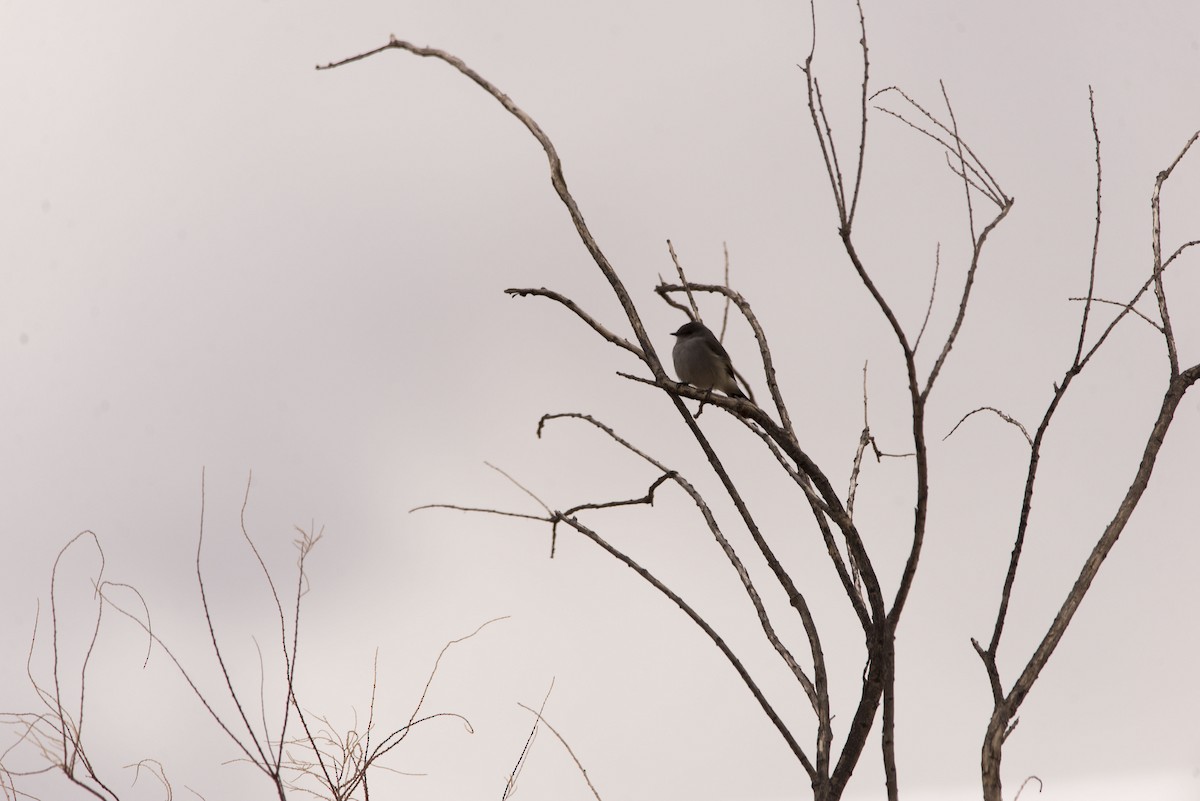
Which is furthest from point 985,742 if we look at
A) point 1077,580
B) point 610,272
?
point 610,272

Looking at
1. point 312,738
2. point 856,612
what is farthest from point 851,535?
point 312,738

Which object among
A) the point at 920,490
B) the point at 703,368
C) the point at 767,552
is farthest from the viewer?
the point at 703,368

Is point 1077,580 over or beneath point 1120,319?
beneath

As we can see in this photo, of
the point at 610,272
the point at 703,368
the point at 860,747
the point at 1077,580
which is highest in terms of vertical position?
the point at 703,368

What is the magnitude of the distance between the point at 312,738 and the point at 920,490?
2980 millimetres

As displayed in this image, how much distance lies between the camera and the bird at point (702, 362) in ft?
27.9

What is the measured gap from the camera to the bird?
8508mm

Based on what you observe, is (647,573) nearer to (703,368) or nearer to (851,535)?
(851,535)

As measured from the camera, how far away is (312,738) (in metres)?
4.94

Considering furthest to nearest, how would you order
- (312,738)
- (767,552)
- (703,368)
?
(703,368) < (312,738) < (767,552)

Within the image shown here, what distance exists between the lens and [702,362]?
28.0 feet

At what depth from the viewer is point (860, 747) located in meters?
3.75

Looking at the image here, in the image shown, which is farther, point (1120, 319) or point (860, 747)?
point (1120, 319)

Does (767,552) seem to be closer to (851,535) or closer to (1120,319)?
(851,535)
